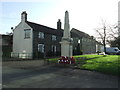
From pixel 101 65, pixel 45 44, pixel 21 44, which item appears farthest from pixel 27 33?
pixel 101 65

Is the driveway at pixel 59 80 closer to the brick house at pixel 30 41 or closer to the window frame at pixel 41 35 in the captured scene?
the brick house at pixel 30 41

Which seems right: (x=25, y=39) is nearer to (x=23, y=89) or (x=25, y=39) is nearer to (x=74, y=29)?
(x=23, y=89)

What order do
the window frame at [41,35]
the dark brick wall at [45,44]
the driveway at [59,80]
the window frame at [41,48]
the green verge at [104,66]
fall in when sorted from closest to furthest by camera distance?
1. the driveway at [59,80]
2. the green verge at [104,66]
3. the dark brick wall at [45,44]
4. the window frame at [41,48]
5. the window frame at [41,35]

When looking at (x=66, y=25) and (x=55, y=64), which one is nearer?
(x=55, y=64)

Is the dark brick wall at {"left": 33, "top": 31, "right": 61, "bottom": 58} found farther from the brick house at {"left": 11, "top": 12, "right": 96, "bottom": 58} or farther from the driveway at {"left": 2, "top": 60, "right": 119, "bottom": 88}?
the driveway at {"left": 2, "top": 60, "right": 119, "bottom": 88}

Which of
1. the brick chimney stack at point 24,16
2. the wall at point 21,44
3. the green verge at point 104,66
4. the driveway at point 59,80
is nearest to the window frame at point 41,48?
the wall at point 21,44

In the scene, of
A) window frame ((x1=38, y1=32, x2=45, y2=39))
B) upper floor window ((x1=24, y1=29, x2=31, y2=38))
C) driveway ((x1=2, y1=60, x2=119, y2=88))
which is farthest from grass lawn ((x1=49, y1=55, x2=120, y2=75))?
window frame ((x1=38, y1=32, x2=45, y2=39))

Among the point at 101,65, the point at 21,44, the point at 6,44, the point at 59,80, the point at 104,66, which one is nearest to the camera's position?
the point at 59,80

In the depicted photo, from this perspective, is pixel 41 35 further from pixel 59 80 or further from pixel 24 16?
pixel 59 80

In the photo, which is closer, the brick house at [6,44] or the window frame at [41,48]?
the window frame at [41,48]

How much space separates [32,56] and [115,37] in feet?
52.0

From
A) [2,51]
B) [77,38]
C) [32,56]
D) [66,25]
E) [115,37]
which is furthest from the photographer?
[77,38]

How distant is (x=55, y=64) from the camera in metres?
14.6

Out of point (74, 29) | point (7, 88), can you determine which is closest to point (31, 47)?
point (7, 88)
